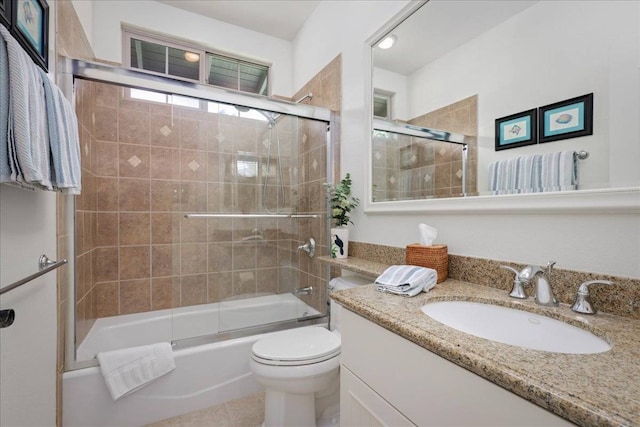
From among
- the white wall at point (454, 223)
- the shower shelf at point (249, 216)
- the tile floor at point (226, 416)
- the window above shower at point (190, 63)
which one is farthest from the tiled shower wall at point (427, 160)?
the window above shower at point (190, 63)

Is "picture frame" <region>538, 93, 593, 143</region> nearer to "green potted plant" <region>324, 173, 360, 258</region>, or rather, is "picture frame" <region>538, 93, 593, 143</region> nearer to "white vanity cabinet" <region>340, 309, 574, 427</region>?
"white vanity cabinet" <region>340, 309, 574, 427</region>

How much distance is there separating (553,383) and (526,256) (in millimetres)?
622

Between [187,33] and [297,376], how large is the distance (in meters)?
2.75

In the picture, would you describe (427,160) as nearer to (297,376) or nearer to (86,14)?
(297,376)

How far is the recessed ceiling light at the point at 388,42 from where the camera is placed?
5.08 ft

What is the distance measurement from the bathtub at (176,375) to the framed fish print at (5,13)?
1502 millimetres


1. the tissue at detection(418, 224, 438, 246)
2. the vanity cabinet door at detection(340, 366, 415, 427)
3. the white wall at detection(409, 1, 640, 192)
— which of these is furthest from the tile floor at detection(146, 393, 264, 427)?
the white wall at detection(409, 1, 640, 192)

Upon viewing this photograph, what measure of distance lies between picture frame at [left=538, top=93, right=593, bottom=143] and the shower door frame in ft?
4.33

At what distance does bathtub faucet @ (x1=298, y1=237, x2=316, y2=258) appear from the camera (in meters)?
2.21

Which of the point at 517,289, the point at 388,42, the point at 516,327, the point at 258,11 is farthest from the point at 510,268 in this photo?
the point at 258,11

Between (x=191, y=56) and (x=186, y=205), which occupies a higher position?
(x=191, y=56)

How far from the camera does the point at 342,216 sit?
179 centimetres

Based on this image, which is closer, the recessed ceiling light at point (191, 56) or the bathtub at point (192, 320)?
the bathtub at point (192, 320)

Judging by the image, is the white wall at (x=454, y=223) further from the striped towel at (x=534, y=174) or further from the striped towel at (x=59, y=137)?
the striped towel at (x=59, y=137)
